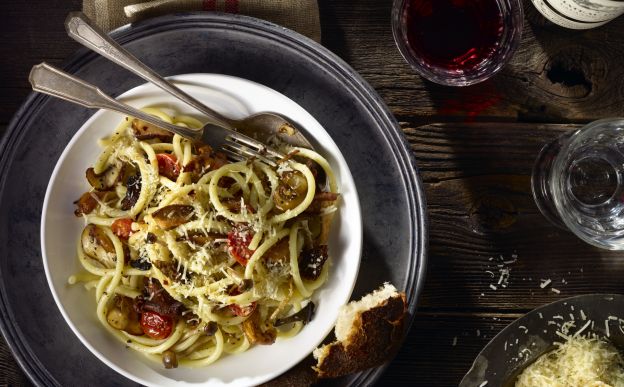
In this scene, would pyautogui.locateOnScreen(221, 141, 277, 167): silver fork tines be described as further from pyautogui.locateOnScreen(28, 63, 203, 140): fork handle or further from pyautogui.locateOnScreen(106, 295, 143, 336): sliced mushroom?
pyautogui.locateOnScreen(106, 295, 143, 336): sliced mushroom

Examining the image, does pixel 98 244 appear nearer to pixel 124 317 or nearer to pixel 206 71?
pixel 124 317

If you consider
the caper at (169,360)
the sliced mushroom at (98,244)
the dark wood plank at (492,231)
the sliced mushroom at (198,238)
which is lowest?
the dark wood plank at (492,231)

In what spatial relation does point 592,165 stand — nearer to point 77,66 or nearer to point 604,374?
point 604,374

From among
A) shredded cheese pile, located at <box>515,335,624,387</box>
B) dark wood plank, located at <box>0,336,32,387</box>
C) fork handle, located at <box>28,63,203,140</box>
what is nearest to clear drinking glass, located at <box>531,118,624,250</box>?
shredded cheese pile, located at <box>515,335,624,387</box>

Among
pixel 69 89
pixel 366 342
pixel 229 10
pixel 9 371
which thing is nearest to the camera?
pixel 69 89

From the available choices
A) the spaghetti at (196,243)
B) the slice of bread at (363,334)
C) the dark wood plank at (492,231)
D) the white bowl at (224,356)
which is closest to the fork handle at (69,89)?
the white bowl at (224,356)

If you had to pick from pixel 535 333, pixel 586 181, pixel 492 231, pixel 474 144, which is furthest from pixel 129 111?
pixel 586 181

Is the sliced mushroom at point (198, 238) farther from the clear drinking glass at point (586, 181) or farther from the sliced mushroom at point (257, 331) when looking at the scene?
the clear drinking glass at point (586, 181)

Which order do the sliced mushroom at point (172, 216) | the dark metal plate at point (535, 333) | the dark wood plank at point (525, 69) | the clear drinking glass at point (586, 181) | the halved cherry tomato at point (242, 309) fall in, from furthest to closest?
the dark wood plank at point (525, 69) < the clear drinking glass at point (586, 181) < the dark metal plate at point (535, 333) < the halved cherry tomato at point (242, 309) < the sliced mushroom at point (172, 216)
